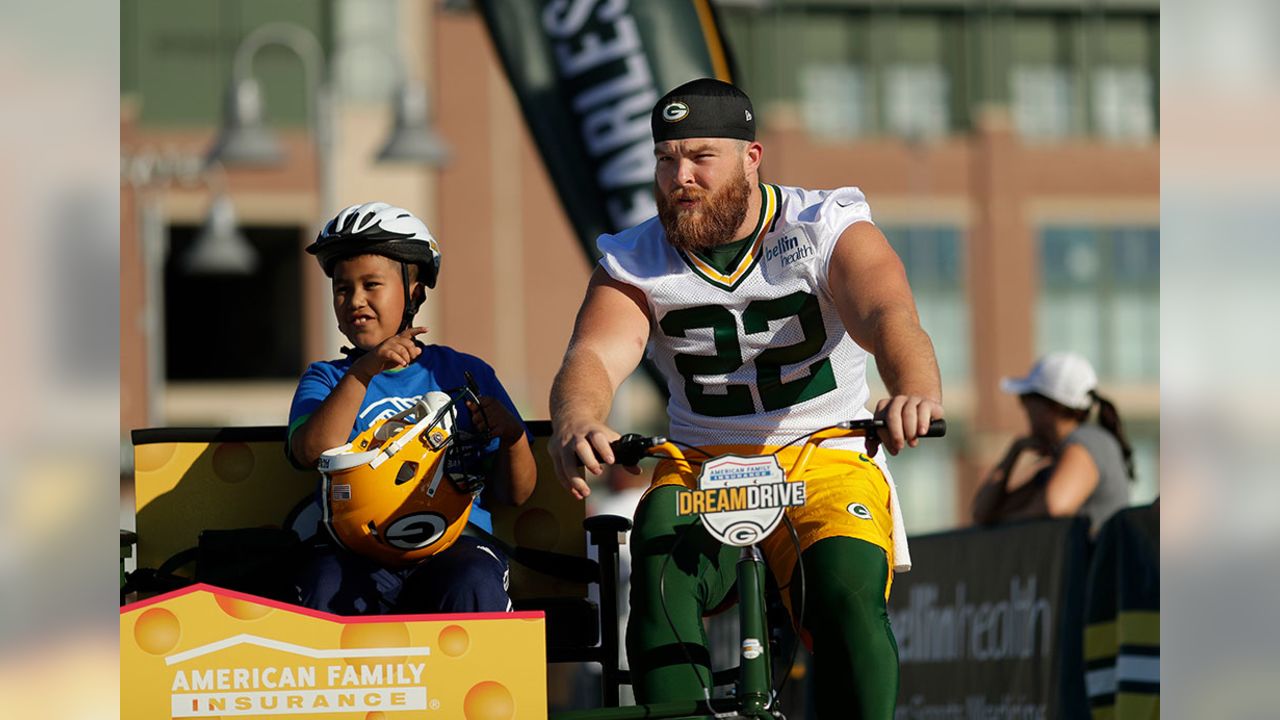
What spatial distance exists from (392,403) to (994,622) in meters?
4.38

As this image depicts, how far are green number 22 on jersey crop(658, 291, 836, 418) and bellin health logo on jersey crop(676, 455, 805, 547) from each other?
0.73 meters

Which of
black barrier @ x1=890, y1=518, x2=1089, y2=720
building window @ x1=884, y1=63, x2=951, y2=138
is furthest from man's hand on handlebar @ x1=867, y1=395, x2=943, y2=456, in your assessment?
building window @ x1=884, y1=63, x2=951, y2=138

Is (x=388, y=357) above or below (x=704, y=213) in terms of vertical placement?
below

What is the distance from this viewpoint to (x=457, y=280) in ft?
155

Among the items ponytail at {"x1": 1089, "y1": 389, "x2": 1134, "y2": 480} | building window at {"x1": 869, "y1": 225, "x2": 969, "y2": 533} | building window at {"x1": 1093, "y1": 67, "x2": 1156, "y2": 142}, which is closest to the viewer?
ponytail at {"x1": 1089, "y1": 389, "x2": 1134, "y2": 480}

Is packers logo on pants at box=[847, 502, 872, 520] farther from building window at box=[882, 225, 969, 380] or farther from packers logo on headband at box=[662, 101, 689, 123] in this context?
building window at box=[882, 225, 969, 380]

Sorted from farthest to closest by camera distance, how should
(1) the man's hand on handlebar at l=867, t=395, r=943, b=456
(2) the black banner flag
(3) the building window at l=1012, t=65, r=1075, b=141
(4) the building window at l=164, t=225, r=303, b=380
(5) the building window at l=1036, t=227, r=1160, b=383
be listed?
(3) the building window at l=1012, t=65, r=1075, b=141 < (5) the building window at l=1036, t=227, r=1160, b=383 < (4) the building window at l=164, t=225, r=303, b=380 < (2) the black banner flag < (1) the man's hand on handlebar at l=867, t=395, r=943, b=456

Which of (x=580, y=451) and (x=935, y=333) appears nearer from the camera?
(x=580, y=451)

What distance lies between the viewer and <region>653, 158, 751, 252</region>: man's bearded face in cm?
475

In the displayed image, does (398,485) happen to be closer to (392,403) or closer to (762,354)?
(392,403)

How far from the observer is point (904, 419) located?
399 centimetres

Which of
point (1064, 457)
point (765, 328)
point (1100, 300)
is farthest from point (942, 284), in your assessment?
point (765, 328)

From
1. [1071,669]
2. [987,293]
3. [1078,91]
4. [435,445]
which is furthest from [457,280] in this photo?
[435,445]
